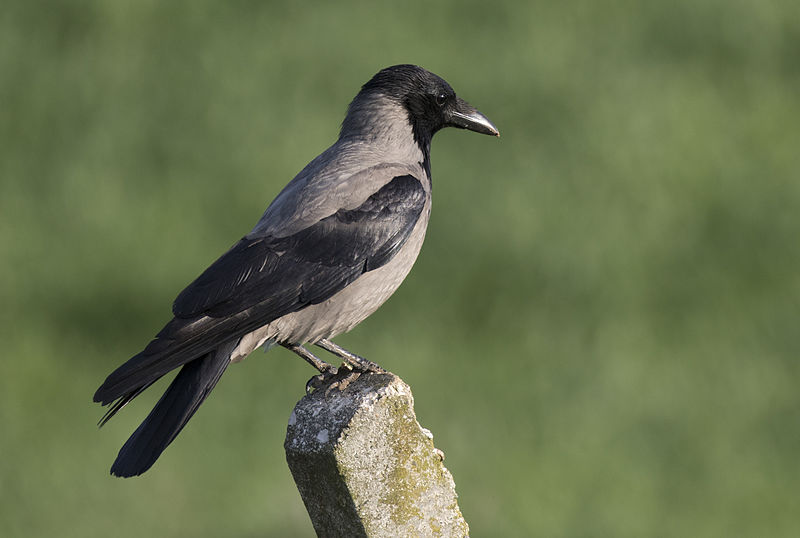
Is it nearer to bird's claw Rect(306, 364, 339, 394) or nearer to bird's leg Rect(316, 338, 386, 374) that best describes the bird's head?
bird's leg Rect(316, 338, 386, 374)

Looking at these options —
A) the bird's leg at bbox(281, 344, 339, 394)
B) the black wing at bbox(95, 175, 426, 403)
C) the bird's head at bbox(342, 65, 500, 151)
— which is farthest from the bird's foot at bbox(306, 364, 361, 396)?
the bird's head at bbox(342, 65, 500, 151)

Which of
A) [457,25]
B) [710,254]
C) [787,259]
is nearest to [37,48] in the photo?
[457,25]

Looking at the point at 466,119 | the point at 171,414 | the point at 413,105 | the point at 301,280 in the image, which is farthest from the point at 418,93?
the point at 171,414

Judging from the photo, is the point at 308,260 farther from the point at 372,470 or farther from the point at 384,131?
the point at 372,470

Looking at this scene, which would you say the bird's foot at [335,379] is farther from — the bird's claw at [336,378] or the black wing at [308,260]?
the black wing at [308,260]

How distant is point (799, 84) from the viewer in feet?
37.7

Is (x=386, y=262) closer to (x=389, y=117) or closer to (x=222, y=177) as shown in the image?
(x=389, y=117)

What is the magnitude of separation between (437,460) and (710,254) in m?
7.20

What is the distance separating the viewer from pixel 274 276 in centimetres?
450

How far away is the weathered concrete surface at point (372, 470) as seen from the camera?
10.8ft

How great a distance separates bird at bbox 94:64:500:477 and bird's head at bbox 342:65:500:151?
72 millimetres

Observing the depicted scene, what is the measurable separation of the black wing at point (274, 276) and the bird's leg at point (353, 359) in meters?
0.26

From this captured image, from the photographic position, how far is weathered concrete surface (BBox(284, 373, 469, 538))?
3.29 m

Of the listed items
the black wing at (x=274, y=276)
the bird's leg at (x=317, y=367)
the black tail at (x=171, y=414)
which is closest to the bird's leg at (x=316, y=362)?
the bird's leg at (x=317, y=367)
